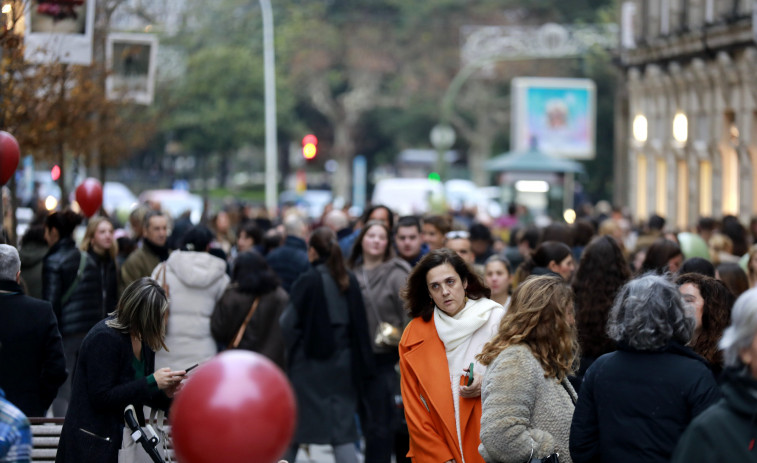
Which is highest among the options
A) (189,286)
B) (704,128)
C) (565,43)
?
(565,43)

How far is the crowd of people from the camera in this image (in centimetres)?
504

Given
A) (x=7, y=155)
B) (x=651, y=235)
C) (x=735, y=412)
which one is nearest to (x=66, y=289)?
(x=7, y=155)

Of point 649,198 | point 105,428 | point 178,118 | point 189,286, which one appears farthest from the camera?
point 178,118

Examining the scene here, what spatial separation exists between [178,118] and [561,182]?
27.2 metres

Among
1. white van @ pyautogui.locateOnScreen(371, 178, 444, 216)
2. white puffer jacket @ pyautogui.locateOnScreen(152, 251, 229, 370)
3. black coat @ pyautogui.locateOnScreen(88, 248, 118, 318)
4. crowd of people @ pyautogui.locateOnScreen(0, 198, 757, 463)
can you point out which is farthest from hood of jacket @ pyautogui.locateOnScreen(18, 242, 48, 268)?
white van @ pyautogui.locateOnScreen(371, 178, 444, 216)

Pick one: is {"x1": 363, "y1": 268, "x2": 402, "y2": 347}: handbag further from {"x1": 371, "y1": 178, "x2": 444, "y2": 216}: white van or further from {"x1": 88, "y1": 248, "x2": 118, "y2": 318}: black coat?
{"x1": 371, "y1": 178, "x2": 444, "y2": 216}: white van

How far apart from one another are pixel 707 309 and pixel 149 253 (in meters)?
5.87

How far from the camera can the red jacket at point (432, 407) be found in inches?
247

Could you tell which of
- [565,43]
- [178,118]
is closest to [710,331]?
[565,43]

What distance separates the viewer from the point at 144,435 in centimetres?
615

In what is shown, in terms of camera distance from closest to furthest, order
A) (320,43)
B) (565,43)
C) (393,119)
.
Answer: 1. (565,43)
2. (320,43)
3. (393,119)

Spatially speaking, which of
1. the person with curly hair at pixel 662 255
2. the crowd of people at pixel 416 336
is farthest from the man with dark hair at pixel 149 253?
the person with curly hair at pixel 662 255

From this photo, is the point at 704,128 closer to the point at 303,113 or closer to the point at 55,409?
the point at 55,409

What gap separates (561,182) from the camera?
32.4m
